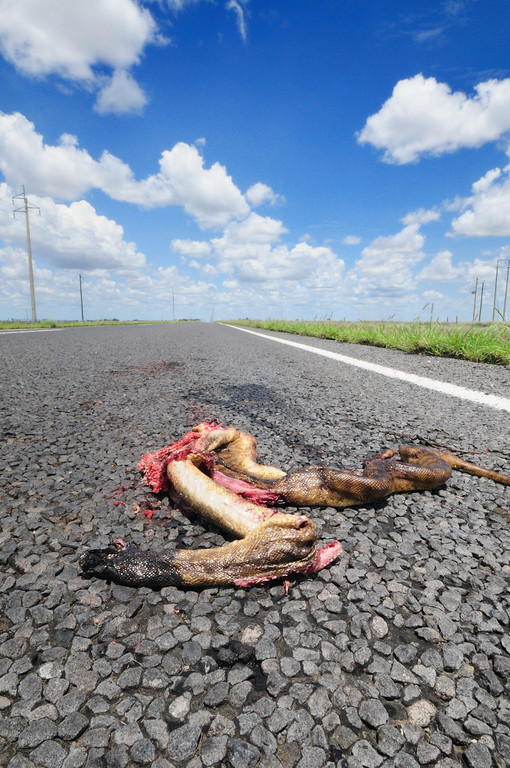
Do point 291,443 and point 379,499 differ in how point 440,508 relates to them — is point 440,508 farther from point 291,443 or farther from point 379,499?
point 291,443

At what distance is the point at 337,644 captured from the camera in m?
0.91

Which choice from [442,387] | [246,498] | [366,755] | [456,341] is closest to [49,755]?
[366,755]

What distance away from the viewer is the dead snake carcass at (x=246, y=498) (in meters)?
1.12

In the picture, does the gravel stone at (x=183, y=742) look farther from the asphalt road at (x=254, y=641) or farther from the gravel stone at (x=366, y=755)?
the gravel stone at (x=366, y=755)

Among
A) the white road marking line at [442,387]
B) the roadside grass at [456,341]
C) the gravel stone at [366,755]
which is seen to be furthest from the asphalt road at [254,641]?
the roadside grass at [456,341]

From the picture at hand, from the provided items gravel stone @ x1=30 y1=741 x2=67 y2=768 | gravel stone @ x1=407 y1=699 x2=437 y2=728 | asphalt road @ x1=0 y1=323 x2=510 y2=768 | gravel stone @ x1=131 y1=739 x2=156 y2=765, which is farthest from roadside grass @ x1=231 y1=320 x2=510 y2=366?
gravel stone @ x1=30 y1=741 x2=67 y2=768

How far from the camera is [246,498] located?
143 centimetres

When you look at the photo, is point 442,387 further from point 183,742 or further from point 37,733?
point 37,733

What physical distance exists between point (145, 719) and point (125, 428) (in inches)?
67.4

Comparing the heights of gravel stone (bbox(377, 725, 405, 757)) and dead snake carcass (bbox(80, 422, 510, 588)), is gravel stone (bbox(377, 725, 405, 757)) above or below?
below

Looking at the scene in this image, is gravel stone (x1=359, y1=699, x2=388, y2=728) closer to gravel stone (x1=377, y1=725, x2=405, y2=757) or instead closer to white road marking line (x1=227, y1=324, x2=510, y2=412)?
gravel stone (x1=377, y1=725, x2=405, y2=757)

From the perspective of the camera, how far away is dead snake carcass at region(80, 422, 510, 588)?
1119 millimetres

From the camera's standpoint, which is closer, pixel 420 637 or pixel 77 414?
pixel 420 637

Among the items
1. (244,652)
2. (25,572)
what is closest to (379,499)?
(244,652)
